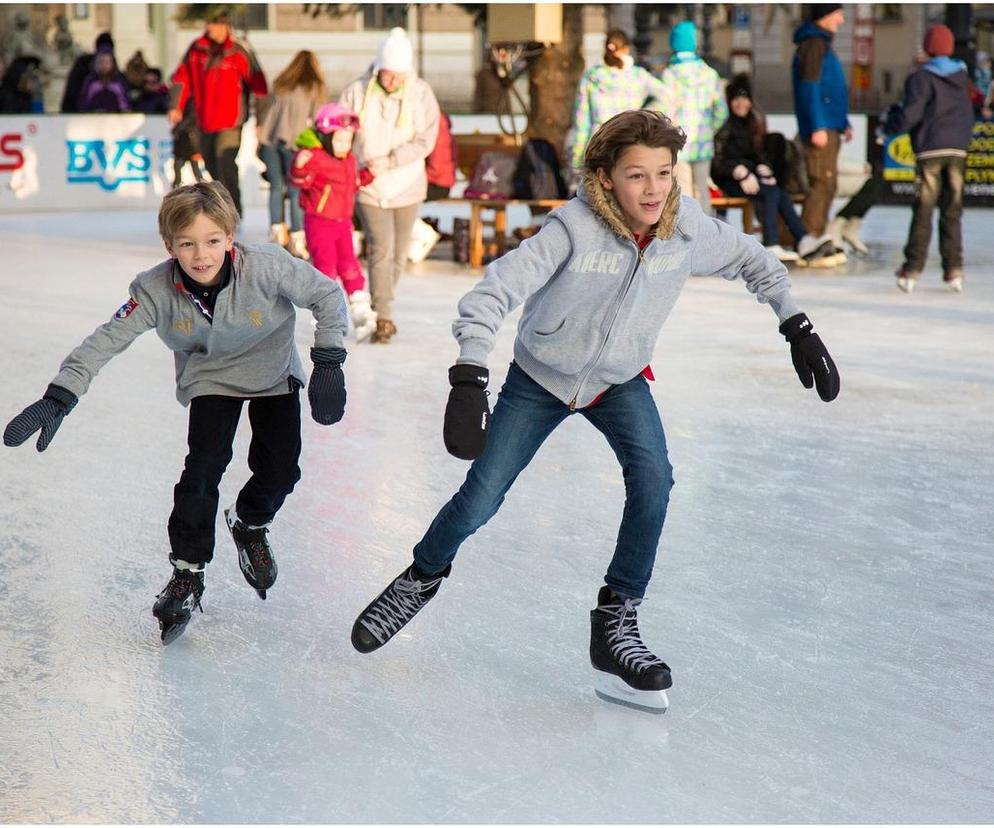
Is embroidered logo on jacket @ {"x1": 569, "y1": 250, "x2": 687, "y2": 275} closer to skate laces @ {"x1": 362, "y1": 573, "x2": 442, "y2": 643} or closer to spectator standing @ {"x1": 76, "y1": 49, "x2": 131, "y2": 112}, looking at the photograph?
skate laces @ {"x1": 362, "y1": 573, "x2": 442, "y2": 643}

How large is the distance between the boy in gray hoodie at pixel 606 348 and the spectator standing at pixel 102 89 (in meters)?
13.4

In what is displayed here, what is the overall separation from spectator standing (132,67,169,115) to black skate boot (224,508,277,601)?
520 inches

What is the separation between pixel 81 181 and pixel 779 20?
20849 millimetres

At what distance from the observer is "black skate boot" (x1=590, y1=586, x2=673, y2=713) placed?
284 cm

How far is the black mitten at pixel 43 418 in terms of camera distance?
9.57ft

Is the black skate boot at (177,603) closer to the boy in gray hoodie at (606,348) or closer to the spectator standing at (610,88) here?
the boy in gray hoodie at (606,348)

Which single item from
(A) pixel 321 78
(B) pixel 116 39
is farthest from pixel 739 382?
(B) pixel 116 39

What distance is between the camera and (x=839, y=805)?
2.44 metres

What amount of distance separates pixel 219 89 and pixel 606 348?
8259mm

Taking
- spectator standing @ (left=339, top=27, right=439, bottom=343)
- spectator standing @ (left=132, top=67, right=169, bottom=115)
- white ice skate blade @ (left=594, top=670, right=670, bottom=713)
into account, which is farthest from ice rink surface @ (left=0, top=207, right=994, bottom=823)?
spectator standing @ (left=132, top=67, right=169, bottom=115)

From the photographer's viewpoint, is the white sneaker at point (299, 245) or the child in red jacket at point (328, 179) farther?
the white sneaker at point (299, 245)

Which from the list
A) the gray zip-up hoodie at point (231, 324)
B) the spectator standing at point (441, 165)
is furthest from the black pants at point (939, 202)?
the gray zip-up hoodie at point (231, 324)

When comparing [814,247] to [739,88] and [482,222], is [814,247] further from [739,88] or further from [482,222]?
[482,222]

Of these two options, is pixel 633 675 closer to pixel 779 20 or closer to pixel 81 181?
pixel 81 181
